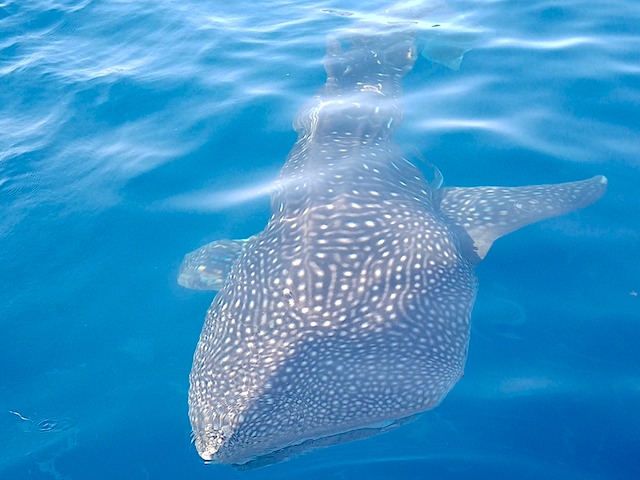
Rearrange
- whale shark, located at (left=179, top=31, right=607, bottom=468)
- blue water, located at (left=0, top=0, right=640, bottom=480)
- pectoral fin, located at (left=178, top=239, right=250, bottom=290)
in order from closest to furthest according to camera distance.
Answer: whale shark, located at (left=179, top=31, right=607, bottom=468)
blue water, located at (left=0, top=0, right=640, bottom=480)
pectoral fin, located at (left=178, top=239, right=250, bottom=290)

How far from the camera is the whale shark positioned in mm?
3688

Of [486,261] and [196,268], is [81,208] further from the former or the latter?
[486,261]

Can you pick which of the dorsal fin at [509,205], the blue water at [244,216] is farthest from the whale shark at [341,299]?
the blue water at [244,216]

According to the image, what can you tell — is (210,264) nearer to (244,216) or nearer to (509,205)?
(244,216)

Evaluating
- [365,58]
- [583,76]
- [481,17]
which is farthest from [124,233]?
[481,17]

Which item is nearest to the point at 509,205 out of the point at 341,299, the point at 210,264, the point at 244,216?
the point at 341,299

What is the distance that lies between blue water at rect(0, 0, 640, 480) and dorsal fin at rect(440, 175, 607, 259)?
8.4 inches

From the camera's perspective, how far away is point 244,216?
6211mm

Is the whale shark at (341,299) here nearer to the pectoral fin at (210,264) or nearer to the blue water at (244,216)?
the pectoral fin at (210,264)

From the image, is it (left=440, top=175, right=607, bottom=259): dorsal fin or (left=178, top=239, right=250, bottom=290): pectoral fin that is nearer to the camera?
(left=178, top=239, right=250, bottom=290): pectoral fin

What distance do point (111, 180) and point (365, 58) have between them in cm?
A: 401

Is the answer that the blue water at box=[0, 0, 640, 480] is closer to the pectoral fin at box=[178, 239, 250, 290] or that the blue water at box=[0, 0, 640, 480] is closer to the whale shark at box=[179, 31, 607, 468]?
the pectoral fin at box=[178, 239, 250, 290]

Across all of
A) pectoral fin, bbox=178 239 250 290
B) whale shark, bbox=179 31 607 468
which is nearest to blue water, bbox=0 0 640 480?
pectoral fin, bbox=178 239 250 290

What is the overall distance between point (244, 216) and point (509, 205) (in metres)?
2.75
